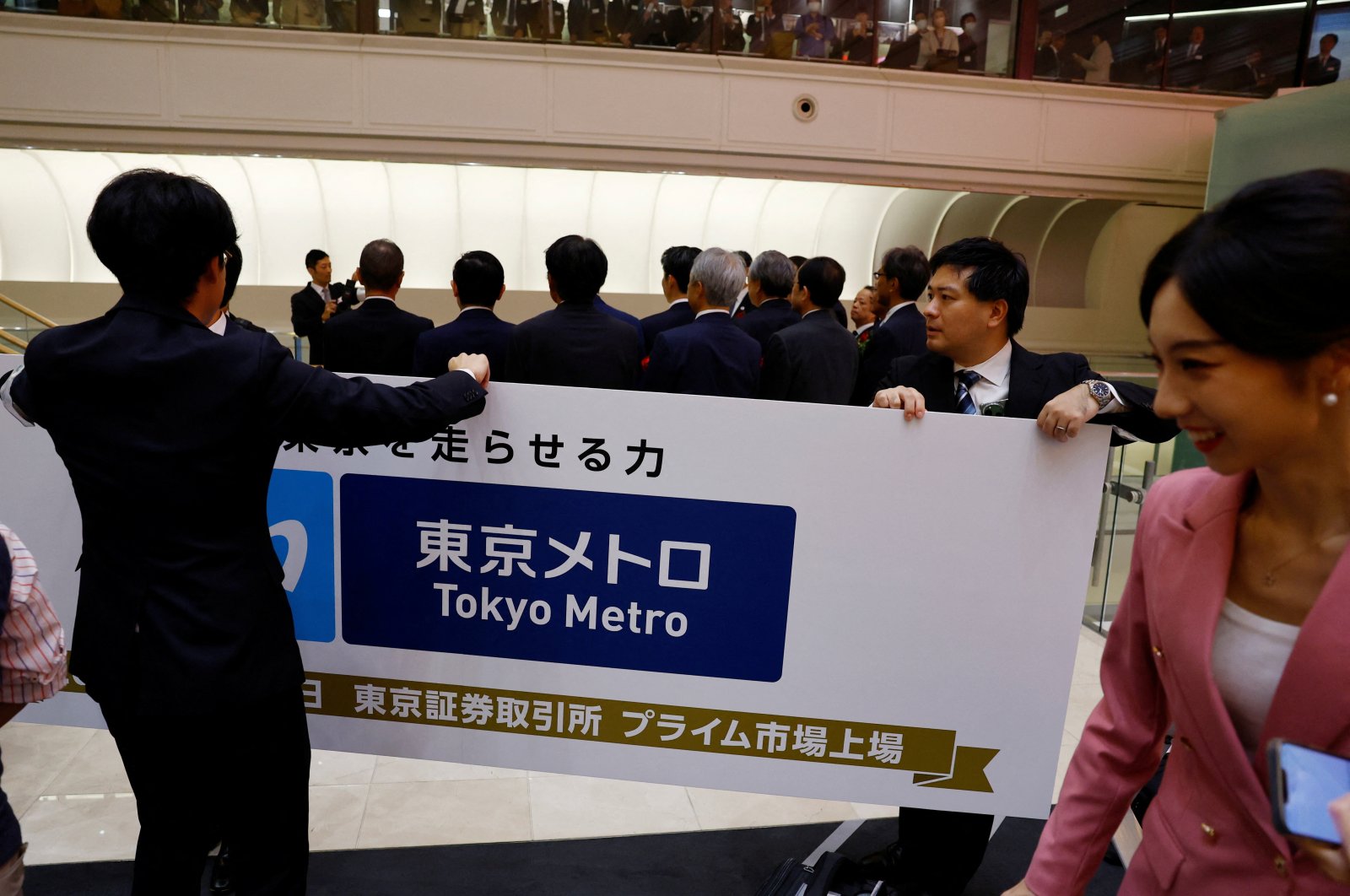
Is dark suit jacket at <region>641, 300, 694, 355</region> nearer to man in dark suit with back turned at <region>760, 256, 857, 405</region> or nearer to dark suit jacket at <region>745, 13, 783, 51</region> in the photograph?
man in dark suit with back turned at <region>760, 256, 857, 405</region>

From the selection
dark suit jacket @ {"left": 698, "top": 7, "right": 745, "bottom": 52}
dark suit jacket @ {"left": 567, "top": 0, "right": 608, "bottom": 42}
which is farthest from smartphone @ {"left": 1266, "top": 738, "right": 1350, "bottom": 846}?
dark suit jacket @ {"left": 698, "top": 7, "right": 745, "bottom": 52}

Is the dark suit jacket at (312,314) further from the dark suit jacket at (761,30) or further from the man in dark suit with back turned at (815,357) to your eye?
the dark suit jacket at (761,30)

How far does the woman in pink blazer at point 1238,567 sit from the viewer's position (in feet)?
2.92

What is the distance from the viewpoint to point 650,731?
2.23 meters

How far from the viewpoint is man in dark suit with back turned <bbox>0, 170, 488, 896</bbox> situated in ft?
5.12

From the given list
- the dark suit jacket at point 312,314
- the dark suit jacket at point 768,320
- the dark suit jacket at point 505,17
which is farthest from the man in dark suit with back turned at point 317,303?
the dark suit jacket at point 768,320

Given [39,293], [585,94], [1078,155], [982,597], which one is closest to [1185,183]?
[1078,155]

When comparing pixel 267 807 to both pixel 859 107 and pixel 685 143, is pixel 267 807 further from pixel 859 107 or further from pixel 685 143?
pixel 859 107

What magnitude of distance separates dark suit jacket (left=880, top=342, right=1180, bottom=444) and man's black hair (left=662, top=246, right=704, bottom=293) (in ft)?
10.3

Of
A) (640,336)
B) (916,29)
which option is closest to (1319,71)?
(916,29)

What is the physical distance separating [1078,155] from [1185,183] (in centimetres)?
154

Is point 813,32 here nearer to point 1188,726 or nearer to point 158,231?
point 158,231

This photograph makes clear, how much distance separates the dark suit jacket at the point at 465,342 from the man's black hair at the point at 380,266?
1.67 feet

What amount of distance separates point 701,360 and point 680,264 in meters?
1.76
